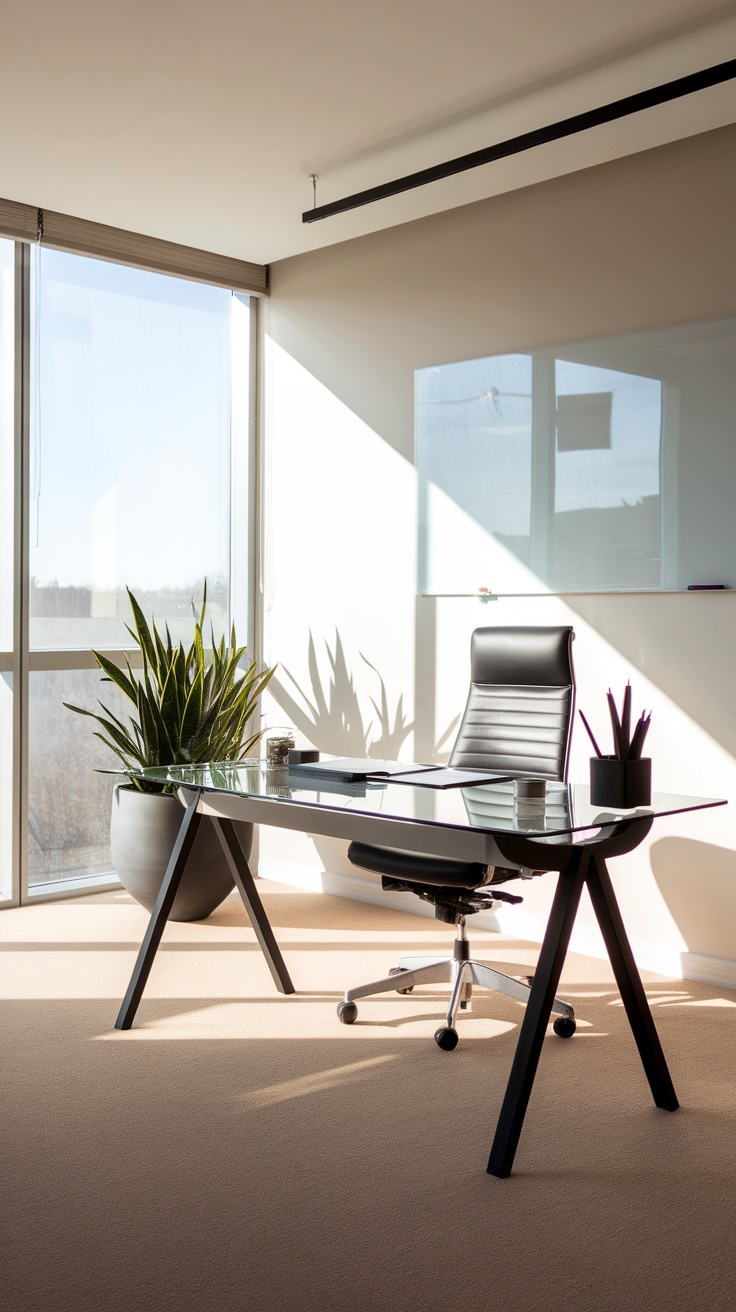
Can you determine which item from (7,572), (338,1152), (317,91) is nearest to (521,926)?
(338,1152)

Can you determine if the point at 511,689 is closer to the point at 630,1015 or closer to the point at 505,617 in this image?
the point at 505,617

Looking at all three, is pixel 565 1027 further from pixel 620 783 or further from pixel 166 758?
pixel 166 758

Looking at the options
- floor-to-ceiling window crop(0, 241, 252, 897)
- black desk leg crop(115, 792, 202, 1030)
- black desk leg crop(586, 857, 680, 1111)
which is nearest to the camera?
black desk leg crop(586, 857, 680, 1111)

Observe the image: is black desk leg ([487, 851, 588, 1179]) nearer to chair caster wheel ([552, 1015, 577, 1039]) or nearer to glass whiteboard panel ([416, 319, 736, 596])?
chair caster wheel ([552, 1015, 577, 1039])

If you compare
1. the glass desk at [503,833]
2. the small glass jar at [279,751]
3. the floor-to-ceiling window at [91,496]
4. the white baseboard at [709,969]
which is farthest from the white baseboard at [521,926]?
the small glass jar at [279,751]

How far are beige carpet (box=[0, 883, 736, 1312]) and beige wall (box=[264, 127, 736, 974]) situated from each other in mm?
767

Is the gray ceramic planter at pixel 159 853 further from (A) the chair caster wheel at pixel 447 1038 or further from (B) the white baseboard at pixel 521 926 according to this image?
(A) the chair caster wheel at pixel 447 1038

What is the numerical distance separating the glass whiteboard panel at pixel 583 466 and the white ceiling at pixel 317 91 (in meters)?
0.68

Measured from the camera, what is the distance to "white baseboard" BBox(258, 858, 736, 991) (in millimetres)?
3781

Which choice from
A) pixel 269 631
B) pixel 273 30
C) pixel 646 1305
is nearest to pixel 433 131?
pixel 273 30

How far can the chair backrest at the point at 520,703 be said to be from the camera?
349cm

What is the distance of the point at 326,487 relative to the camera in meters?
5.12

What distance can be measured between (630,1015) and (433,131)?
2811 millimetres

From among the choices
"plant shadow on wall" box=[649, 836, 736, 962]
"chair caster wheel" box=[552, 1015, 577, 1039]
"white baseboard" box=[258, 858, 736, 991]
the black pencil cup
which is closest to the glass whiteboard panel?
"plant shadow on wall" box=[649, 836, 736, 962]
